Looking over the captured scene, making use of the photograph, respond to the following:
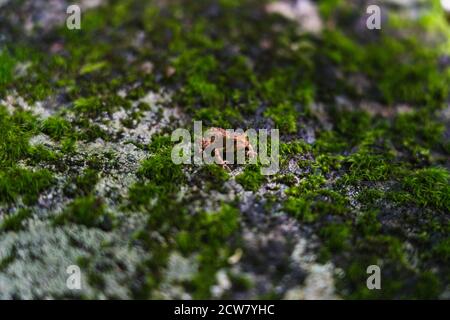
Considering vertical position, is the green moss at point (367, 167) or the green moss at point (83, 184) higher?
the green moss at point (367, 167)

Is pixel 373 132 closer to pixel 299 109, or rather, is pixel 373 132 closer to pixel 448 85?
pixel 299 109

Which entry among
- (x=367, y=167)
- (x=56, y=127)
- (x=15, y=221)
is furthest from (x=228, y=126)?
(x=15, y=221)

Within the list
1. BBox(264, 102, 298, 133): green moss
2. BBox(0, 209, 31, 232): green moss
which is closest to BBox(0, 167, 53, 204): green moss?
BBox(0, 209, 31, 232): green moss

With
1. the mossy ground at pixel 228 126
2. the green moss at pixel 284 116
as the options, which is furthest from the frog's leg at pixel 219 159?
the green moss at pixel 284 116

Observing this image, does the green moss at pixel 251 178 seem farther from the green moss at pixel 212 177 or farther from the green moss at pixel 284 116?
the green moss at pixel 284 116
